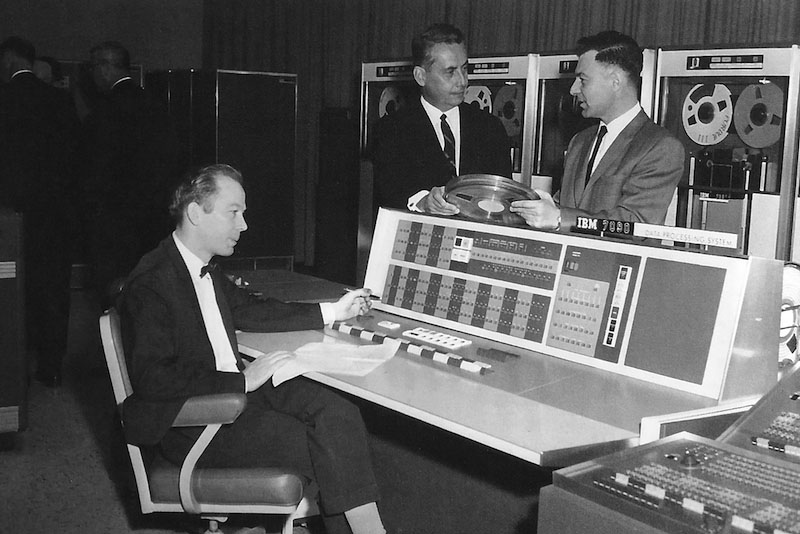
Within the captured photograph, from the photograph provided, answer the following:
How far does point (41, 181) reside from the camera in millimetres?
4469

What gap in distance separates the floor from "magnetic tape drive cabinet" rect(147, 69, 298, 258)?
2.77 m

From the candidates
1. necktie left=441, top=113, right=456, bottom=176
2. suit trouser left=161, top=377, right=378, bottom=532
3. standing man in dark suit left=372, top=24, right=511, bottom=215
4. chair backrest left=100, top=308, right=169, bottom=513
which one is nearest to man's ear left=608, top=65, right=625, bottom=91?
standing man in dark suit left=372, top=24, right=511, bottom=215

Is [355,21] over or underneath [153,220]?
over

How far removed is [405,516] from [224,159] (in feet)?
14.9

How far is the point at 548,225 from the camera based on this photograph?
8.09 ft

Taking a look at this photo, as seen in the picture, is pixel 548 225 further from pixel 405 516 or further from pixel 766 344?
pixel 405 516

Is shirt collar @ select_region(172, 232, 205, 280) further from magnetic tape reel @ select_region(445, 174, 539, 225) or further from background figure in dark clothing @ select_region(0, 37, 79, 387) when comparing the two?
background figure in dark clothing @ select_region(0, 37, 79, 387)

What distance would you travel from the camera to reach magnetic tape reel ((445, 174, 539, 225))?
2398 mm

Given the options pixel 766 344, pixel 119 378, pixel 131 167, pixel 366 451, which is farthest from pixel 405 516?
pixel 131 167

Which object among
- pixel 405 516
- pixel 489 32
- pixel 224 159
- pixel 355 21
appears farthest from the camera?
pixel 355 21

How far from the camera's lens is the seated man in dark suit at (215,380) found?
221 centimetres

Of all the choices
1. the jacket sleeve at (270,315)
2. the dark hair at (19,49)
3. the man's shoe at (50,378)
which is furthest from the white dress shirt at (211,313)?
the dark hair at (19,49)

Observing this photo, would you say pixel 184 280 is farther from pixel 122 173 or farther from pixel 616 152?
pixel 122 173

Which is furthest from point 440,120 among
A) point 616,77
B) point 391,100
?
point 391,100
